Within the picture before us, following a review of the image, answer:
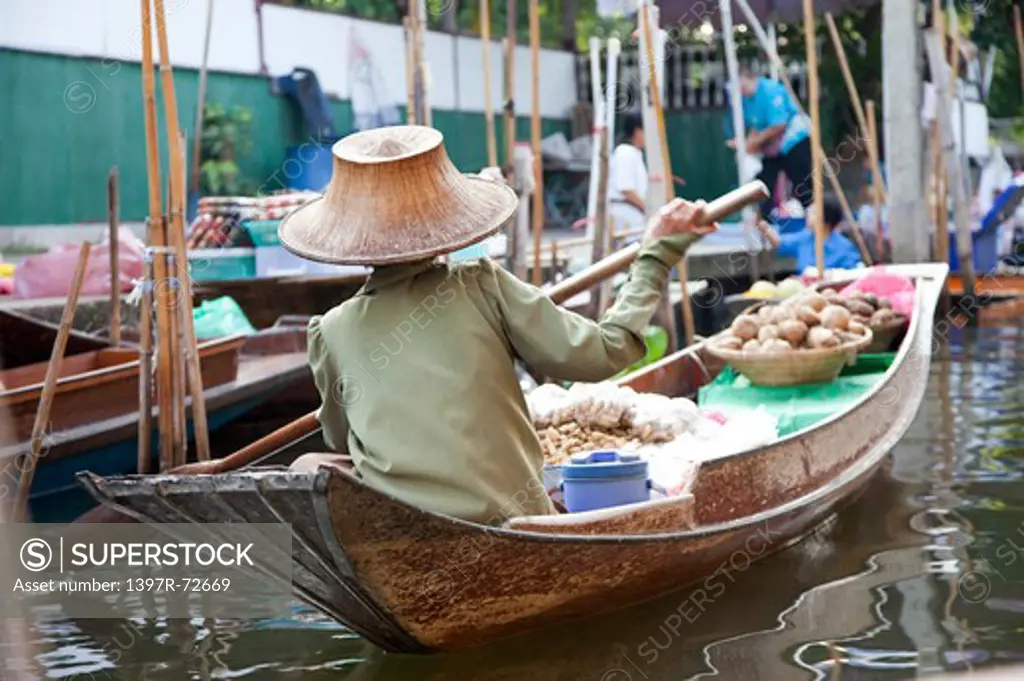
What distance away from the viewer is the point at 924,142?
10844mm

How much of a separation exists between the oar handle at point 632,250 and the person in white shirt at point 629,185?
6552 millimetres

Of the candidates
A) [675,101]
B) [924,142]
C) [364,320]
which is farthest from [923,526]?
[675,101]

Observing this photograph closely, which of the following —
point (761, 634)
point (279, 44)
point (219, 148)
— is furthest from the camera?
point (279, 44)

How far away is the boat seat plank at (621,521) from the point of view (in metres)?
3.61

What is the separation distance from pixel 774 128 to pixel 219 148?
4606 mm

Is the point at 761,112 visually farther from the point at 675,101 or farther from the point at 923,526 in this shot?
the point at 923,526

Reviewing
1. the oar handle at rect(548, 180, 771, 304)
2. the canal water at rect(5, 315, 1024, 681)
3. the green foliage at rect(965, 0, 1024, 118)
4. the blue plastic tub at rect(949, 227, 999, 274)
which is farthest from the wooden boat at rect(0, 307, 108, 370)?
the green foliage at rect(965, 0, 1024, 118)

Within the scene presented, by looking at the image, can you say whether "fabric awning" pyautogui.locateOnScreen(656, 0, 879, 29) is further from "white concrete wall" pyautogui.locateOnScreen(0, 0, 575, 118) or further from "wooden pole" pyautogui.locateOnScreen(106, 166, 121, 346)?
"wooden pole" pyautogui.locateOnScreen(106, 166, 121, 346)

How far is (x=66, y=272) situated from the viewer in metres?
8.07

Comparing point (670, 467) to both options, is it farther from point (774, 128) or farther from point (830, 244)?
point (774, 128)

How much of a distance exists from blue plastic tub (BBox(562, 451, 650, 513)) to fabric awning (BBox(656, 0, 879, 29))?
7407 mm

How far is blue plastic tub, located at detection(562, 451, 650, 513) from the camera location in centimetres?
409

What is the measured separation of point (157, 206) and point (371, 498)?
1.83 metres

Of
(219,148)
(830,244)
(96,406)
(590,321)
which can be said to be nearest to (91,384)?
(96,406)
